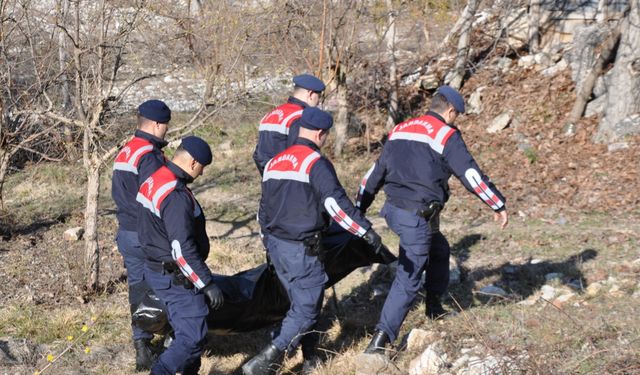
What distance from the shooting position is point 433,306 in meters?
6.61

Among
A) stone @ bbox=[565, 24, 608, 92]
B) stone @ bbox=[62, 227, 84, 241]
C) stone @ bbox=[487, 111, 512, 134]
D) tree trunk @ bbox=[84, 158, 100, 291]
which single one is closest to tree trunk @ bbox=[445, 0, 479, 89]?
stone @ bbox=[487, 111, 512, 134]

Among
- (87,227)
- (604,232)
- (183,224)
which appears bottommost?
(604,232)

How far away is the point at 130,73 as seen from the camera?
11.2 metres

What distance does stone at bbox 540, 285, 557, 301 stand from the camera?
7.09m

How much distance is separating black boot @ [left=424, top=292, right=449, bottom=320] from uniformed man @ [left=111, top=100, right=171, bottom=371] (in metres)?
2.28

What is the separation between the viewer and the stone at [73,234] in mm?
10430

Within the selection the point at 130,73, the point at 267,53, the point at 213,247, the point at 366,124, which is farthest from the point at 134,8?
the point at 366,124

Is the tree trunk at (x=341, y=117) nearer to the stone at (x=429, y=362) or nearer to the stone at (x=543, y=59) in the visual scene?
the stone at (x=543, y=59)

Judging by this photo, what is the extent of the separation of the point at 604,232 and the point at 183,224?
575 cm

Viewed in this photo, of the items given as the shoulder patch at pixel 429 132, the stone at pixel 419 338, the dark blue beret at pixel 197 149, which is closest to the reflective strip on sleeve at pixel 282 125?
the shoulder patch at pixel 429 132

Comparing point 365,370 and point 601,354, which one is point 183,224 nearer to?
point 365,370

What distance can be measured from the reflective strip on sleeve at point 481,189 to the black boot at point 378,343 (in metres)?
1.26

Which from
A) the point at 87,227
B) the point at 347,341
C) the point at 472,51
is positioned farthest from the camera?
the point at 472,51

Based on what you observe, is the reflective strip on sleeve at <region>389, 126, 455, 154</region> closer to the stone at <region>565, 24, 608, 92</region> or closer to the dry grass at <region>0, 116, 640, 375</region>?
the dry grass at <region>0, 116, 640, 375</region>
